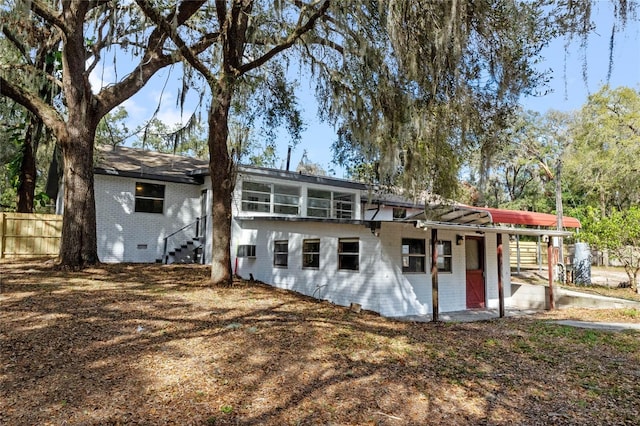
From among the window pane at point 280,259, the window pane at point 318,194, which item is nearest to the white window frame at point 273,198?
the window pane at point 318,194

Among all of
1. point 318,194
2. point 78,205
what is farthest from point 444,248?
point 78,205

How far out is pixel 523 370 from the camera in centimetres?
588

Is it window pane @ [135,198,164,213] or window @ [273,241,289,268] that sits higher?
window pane @ [135,198,164,213]

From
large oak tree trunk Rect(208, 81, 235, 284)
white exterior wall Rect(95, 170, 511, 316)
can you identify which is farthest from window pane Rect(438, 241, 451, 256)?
large oak tree trunk Rect(208, 81, 235, 284)

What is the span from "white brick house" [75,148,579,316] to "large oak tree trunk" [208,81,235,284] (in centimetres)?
145

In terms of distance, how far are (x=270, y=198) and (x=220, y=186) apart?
5896 mm

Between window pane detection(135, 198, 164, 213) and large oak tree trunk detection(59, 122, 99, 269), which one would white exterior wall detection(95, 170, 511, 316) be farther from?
large oak tree trunk detection(59, 122, 99, 269)

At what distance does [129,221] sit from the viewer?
14953 millimetres

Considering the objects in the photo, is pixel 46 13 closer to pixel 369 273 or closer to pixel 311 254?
pixel 311 254

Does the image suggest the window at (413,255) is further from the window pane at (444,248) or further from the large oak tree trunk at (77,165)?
the large oak tree trunk at (77,165)

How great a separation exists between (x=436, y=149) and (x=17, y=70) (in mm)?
11826

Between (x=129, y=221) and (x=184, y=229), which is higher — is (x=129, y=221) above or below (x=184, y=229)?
above

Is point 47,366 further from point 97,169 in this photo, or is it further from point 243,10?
point 97,169

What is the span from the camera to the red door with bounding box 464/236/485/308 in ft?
38.5
